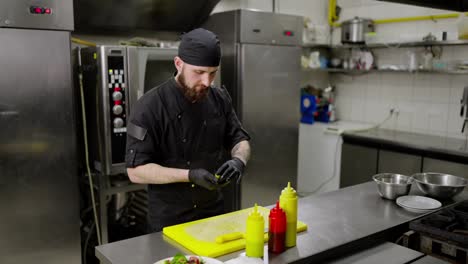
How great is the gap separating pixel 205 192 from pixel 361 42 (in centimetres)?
329

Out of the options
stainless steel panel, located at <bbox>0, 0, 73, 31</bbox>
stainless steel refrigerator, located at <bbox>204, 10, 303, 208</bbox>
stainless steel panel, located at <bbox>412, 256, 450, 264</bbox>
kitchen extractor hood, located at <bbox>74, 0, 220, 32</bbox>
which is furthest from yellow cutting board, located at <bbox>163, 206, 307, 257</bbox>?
kitchen extractor hood, located at <bbox>74, 0, 220, 32</bbox>

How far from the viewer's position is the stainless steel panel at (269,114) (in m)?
3.80

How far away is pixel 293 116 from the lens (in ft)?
13.7

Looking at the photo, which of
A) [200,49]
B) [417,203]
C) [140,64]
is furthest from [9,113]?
[417,203]

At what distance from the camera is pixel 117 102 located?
3.06 metres

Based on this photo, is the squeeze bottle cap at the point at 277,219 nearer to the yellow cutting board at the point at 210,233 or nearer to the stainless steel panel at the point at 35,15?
the yellow cutting board at the point at 210,233

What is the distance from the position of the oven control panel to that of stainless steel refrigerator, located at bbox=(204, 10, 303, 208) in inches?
42.1

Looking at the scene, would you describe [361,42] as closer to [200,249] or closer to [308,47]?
[308,47]

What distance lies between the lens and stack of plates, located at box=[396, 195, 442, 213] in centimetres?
210

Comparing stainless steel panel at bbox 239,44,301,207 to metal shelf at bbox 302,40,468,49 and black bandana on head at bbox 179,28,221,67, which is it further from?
black bandana on head at bbox 179,28,221,67

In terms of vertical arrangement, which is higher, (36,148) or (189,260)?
(36,148)

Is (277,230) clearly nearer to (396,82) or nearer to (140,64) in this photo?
(140,64)

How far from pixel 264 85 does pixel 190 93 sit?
181 cm

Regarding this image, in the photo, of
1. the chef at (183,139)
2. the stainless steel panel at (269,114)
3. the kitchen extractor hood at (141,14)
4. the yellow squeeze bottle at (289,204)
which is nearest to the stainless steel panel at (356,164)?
the stainless steel panel at (269,114)
